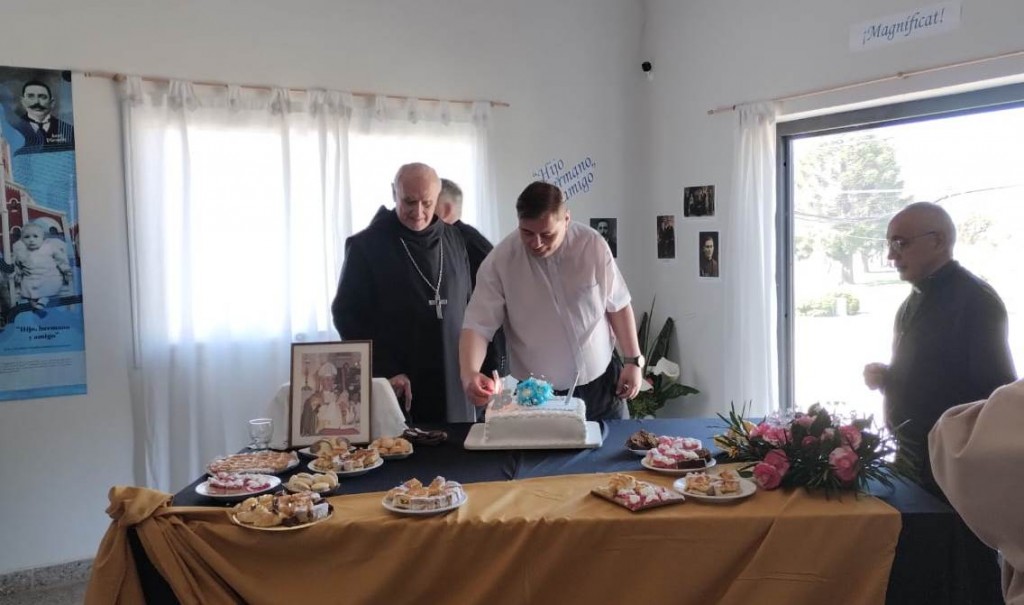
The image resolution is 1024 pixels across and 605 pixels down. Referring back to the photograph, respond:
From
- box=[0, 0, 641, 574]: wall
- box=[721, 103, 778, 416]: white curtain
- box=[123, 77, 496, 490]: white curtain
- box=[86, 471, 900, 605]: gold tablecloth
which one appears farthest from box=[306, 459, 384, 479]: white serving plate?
box=[721, 103, 778, 416]: white curtain

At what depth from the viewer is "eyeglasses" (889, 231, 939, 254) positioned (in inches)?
88.0

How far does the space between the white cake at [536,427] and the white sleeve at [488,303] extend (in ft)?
1.45

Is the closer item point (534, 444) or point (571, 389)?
point (534, 444)

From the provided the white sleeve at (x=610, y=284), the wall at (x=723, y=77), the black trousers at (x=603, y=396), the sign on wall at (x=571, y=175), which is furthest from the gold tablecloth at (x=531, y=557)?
the sign on wall at (x=571, y=175)

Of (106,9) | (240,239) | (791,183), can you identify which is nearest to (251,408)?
(240,239)

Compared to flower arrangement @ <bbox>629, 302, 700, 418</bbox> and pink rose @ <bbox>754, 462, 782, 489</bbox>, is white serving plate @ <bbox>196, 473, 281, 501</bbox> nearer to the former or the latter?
pink rose @ <bbox>754, 462, 782, 489</bbox>

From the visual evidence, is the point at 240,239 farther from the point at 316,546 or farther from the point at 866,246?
the point at 866,246

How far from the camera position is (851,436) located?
1906 millimetres

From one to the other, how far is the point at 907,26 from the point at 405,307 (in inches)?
93.9

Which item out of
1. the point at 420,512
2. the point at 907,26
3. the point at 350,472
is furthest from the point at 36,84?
the point at 907,26

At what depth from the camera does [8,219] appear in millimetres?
3477

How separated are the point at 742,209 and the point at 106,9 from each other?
10.4ft

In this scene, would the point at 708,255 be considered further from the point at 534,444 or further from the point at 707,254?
the point at 534,444

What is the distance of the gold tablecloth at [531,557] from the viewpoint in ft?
5.68
